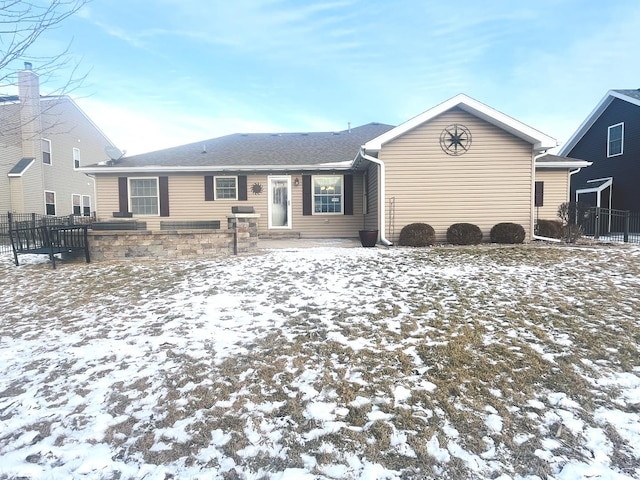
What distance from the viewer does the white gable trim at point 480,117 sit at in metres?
9.38

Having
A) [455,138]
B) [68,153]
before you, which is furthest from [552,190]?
[68,153]

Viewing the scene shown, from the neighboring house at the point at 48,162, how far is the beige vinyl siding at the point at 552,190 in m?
19.4

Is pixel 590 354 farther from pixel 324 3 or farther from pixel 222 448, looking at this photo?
pixel 324 3

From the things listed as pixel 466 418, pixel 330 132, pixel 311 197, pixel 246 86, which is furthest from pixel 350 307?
pixel 246 86

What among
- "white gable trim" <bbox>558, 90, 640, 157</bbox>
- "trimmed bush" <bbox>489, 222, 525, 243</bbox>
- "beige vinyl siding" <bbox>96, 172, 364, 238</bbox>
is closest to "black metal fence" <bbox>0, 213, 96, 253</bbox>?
"beige vinyl siding" <bbox>96, 172, 364, 238</bbox>

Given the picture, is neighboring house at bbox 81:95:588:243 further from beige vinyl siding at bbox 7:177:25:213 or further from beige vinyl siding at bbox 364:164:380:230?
beige vinyl siding at bbox 7:177:25:213

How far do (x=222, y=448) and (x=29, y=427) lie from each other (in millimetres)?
1457

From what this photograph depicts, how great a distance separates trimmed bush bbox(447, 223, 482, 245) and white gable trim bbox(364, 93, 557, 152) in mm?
2769

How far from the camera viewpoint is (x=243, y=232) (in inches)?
334

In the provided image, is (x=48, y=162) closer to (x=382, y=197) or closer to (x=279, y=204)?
(x=279, y=204)

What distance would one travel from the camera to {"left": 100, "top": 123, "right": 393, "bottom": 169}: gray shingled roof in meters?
13.0

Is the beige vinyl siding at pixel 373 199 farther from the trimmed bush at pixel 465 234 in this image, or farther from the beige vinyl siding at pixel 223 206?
the trimmed bush at pixel 465 234

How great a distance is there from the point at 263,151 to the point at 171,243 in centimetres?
702

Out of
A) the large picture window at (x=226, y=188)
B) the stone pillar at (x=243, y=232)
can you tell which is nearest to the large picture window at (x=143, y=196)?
the large picture window at (x=226, y=188)
